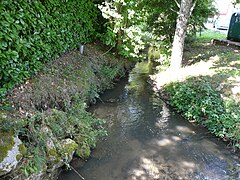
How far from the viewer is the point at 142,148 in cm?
507

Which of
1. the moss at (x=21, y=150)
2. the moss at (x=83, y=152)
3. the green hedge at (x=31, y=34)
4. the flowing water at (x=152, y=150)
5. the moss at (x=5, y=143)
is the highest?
the green hedge at (x=31, y=34)

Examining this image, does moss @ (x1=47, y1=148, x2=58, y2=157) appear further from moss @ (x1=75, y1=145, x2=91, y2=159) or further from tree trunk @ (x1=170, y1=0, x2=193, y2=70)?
tree trunk @ (x1=170, y1=0, x2=193, y2=70)

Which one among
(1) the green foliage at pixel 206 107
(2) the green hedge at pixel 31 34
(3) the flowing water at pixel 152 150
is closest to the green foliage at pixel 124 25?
(2) the green hedge at pixel 31 34

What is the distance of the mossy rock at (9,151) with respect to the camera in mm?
3007

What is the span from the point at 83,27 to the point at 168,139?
5.82m

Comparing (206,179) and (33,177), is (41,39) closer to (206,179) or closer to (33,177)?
(33,177)

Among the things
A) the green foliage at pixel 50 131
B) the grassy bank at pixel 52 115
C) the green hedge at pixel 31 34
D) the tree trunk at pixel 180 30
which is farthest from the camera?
the tree trunk at pixel 180 30

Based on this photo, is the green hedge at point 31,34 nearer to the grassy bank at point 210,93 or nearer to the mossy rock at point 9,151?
the mossy rock at point 9,151

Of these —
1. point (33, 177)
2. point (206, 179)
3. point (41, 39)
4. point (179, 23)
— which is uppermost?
point (179, 23)

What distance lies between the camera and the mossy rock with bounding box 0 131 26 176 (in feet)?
9.86

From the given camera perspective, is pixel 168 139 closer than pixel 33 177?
No

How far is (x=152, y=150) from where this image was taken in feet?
16.5

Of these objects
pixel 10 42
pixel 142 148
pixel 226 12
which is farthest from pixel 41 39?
pixel 226 12

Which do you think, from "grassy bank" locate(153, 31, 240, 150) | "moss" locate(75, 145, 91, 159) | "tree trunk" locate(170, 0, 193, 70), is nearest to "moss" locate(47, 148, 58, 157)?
"moss" locate(75, 145, 91, 159)
